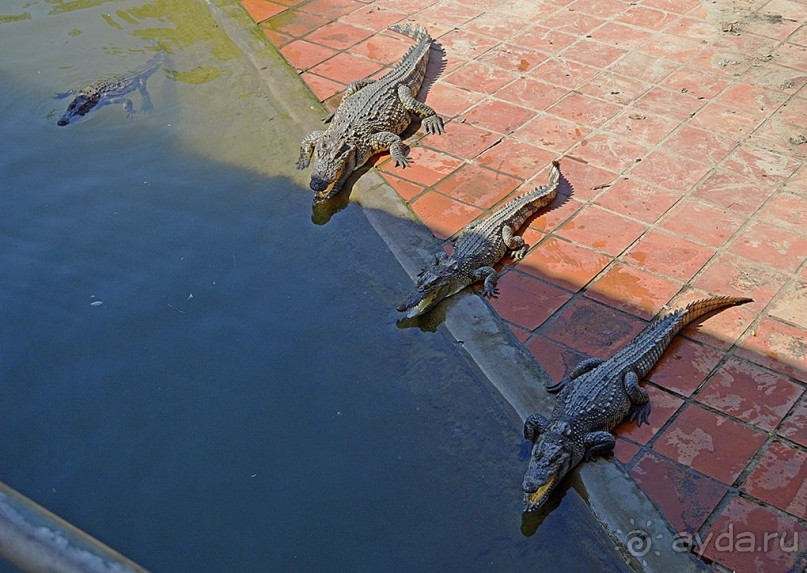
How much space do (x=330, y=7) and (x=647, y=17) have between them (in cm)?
306

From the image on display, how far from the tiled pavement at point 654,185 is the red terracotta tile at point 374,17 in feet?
0.08

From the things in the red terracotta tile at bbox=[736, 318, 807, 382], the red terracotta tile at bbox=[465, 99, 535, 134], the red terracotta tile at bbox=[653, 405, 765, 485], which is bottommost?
the red terracotta tile at bbox=[736, 318, 807, 382]

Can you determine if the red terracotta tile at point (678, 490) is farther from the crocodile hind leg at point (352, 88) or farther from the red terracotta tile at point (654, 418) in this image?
the crocodile hind leg at point (352, 88)

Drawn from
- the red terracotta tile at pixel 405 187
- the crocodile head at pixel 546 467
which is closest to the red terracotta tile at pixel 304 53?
the red terracotta tile at pixel 405 187

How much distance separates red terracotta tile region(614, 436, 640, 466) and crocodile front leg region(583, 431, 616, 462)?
0.05 meters

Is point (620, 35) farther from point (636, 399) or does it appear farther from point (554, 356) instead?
point (636, 399)

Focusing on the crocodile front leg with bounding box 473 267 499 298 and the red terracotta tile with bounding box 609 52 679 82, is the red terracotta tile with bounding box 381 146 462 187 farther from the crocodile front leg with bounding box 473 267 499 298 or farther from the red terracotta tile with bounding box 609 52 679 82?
the red terracotta tile with bounding box 609 52 679 82

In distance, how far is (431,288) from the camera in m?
5.04

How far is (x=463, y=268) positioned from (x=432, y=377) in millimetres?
765

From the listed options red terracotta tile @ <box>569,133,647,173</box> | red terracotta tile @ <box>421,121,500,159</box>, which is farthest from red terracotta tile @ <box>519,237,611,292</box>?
red terracotta tile @ <box>421,121,500,159</box>

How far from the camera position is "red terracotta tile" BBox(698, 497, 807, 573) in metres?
3.52

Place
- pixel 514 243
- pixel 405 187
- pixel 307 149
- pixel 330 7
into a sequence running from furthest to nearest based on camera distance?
pixel 330 7, pixel 307 149, pixel 405 187, pixel 514 243

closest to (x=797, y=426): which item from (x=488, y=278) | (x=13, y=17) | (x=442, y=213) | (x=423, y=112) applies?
(x=488, y=278)

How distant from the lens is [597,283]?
5.01 metres
